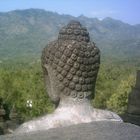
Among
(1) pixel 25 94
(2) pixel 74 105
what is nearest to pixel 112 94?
(1) pixel 25 94

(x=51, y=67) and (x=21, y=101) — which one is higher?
(x=51, y=67)

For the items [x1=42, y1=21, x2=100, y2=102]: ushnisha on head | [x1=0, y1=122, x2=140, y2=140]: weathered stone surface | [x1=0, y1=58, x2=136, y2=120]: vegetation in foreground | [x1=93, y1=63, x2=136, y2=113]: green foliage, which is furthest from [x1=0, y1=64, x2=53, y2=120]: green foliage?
[x1=0, y1=122, x2=140, y2=140]: weathered stone surface

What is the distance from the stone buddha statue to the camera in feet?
14.0

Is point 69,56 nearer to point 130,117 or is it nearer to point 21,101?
point 130,117

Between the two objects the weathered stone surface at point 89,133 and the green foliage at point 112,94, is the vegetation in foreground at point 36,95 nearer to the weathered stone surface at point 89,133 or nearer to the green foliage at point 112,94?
the green foliage at point 112,94

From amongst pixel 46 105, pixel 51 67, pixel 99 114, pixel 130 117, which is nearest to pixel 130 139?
pixel 99 114

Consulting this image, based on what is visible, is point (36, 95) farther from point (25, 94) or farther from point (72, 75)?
point (72, 75)

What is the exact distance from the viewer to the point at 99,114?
442 cm

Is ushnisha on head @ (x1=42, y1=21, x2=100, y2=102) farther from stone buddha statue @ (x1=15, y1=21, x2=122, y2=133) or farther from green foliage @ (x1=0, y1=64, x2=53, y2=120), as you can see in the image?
green foliage @ (x1=0, y1=64, x2=53, y2=120)

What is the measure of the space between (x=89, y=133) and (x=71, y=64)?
0.85m

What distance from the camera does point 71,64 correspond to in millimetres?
4285

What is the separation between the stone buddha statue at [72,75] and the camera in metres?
4.27

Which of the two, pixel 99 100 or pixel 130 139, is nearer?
pixel 130 139

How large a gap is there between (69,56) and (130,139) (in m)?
1.09
